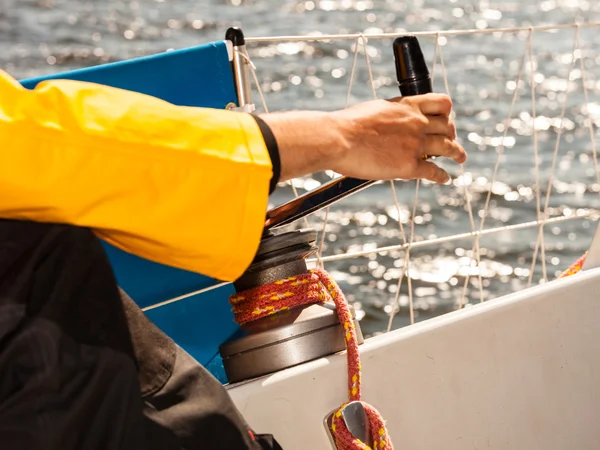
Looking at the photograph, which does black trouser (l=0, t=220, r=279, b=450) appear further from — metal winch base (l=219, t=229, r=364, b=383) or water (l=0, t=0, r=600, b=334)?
water (l=0, t=0, r=600, b=334)

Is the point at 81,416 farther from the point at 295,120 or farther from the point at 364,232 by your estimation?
the point at 364,232

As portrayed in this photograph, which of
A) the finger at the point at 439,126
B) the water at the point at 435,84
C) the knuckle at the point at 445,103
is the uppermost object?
the knuckle at the point at 445,103

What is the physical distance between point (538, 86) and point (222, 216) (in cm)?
627

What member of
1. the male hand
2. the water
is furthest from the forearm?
the water

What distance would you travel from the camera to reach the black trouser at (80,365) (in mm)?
671

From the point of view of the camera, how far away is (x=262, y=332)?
1.06m

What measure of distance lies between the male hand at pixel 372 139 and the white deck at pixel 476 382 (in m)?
0.32

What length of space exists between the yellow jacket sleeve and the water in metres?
2.06

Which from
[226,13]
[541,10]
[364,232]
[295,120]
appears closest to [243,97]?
[295,120]

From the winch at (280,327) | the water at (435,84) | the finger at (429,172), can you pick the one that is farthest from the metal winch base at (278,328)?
the water at (435,84)

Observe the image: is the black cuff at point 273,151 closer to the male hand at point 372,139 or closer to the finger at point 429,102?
the male hand at point 372,139

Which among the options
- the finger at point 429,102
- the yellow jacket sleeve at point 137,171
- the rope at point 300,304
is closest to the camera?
the yellow jacket sleeve at point 137,171

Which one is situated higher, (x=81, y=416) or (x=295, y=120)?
(x=295, y=120)

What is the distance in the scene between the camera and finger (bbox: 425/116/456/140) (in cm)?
89
